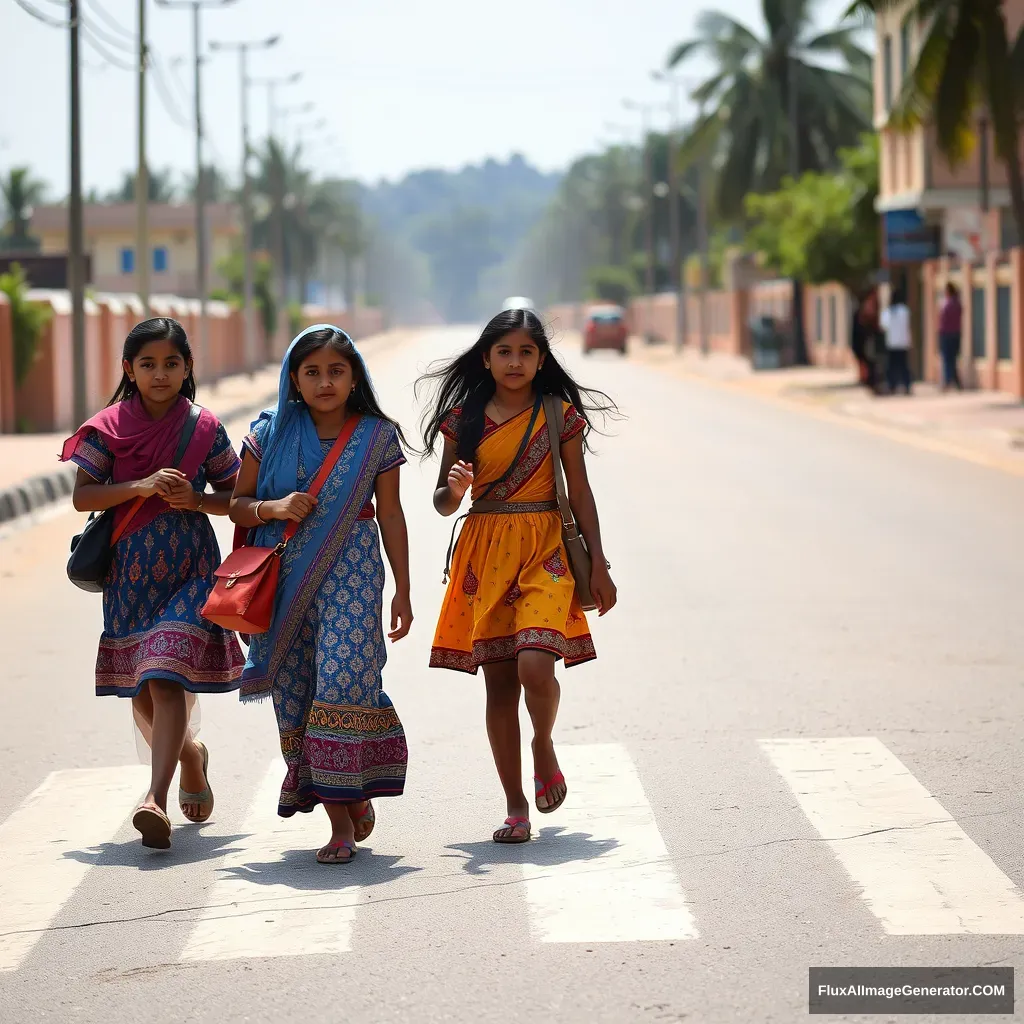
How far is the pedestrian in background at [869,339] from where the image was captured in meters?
37.3

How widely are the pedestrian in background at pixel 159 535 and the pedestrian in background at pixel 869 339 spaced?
3149 centimetres

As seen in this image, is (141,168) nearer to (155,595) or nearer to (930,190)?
(930,190)

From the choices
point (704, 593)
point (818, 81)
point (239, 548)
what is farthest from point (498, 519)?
point (818, 81)

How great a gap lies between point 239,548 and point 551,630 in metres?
0.97

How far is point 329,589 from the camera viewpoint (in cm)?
600

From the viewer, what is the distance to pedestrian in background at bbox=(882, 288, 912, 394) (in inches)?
1359

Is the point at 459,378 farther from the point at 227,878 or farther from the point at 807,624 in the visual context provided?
the point at 807,624

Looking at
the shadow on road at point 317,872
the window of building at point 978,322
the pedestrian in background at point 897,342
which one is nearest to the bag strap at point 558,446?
the shadow on road at point 317,872

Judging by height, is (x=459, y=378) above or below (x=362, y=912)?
above

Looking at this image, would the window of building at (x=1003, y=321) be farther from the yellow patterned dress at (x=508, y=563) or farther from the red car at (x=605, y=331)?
the red car at (x=605, y=331)

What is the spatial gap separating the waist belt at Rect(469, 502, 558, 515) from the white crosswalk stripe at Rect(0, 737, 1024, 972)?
1.00 m

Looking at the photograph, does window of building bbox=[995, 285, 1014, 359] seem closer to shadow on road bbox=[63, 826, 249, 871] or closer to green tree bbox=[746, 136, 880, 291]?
green tree bbox=[746, 136, 880, 291]

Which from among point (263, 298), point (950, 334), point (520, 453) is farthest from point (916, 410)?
point (263, 298)

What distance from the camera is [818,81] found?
6059 centimetres
